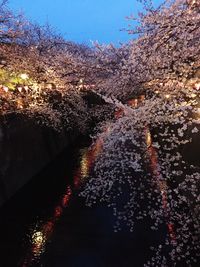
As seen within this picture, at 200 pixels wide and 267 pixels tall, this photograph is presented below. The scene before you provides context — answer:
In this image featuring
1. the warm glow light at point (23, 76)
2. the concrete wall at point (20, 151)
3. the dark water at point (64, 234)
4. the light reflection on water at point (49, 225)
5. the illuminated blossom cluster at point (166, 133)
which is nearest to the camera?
the illuminated blossom cluster at point (166, 133)

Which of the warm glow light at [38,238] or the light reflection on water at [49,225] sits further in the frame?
the warm glow light at [38,238]

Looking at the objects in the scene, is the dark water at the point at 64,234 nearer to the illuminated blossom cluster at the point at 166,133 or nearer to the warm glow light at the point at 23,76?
the illuminated blossom cluster at the point at 166,133

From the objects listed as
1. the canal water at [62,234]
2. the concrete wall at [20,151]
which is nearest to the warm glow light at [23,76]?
the concrete wall at [20,151]

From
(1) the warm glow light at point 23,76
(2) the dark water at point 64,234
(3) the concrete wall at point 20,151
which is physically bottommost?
(2) the dark water at point 64,234

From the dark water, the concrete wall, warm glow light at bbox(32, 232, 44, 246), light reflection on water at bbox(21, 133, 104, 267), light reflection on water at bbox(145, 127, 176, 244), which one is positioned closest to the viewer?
the dark water

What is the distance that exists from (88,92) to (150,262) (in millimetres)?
22653

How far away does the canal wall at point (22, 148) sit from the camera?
A: 18.5 metres

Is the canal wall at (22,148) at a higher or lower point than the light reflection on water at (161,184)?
higher

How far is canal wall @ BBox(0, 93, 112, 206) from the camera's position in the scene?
18.5m

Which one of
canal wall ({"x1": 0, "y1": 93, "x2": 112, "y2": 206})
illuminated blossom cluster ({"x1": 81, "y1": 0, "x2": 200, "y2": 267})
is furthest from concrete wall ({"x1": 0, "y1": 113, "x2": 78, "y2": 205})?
illuminated blossom cluster ({"x1": 81, "y1": 0, "x2": 200, "y2": 267})

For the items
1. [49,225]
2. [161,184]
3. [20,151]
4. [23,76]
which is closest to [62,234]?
[49,225]

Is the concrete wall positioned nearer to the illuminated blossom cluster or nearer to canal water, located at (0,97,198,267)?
canal water, located at (0,97,198,267)

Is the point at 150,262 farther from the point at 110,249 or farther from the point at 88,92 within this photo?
the point at 88,92

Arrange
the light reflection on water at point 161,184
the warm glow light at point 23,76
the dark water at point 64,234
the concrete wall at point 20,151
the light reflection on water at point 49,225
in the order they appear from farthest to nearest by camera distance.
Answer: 1. the warm glow light at point 23,76
2. the concrete wall at point 20,151
3. the light reflection on water at point 161,184
4. the light reflection on water at point 49,225
5. the dark water at point 64,234
